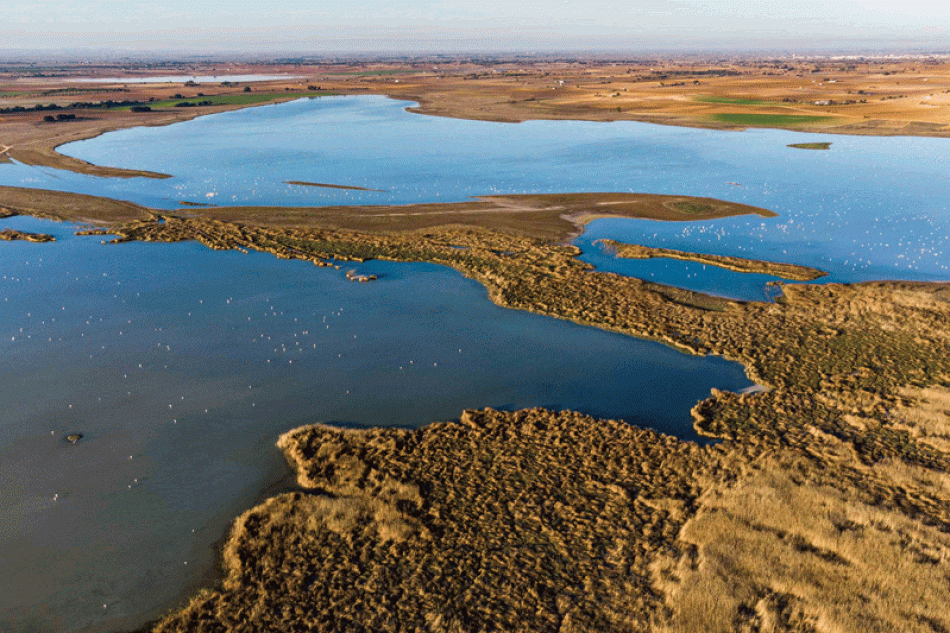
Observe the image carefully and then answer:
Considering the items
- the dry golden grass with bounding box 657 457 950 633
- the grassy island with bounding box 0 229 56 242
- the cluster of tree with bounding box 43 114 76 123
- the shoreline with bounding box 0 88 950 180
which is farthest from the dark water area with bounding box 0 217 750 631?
the cluster of tree with bounding box 43 114 76 123

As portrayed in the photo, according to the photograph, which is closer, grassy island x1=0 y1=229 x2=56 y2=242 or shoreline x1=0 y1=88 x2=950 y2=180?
grassy island x1=0 y1=229 x2=56 y2=242

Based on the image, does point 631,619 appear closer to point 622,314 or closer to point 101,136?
point 622,314

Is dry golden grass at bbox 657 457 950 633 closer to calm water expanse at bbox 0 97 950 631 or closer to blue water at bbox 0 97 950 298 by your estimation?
calm water expanse at bbox 0 97 950 631

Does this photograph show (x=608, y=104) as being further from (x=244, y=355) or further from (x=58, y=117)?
(x=244, y=355)

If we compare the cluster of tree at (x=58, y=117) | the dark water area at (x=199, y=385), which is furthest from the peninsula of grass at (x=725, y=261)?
the cluster of tree at (x=58, y=117)

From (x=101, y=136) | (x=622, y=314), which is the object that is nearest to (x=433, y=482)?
(x=622, y=314)

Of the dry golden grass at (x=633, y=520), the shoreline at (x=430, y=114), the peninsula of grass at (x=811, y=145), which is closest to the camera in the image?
the dry golden grass at (x=633, y=520)

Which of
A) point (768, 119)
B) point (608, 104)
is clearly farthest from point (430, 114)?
point (768, 119)

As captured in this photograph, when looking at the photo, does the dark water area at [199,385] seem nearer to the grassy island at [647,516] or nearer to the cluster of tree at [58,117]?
the grassy island at [647,516]
